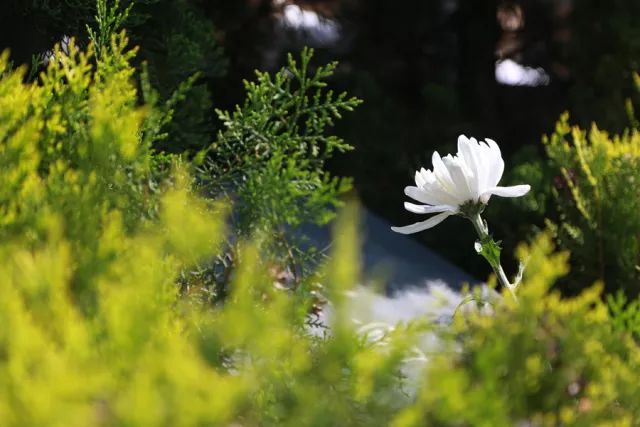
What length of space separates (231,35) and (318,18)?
3.00 feet

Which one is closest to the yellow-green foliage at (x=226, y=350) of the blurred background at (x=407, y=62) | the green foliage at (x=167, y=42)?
the blurred background at (x=407, y=62)

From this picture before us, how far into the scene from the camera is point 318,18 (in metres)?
7.20

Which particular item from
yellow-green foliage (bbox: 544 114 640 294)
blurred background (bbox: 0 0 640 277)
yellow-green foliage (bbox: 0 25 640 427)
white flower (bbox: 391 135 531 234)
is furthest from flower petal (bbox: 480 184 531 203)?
yellow-green foliage (bbox: 544 114 640 294)

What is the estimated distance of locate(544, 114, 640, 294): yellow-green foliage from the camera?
437cm

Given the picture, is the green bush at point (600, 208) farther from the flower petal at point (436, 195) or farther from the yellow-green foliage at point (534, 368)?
the yellow-green foliage at point (534, 368)

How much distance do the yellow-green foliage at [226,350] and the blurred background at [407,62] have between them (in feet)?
4.42

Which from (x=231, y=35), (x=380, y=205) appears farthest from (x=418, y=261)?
(x=231, y=35)

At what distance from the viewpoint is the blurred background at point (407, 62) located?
440cm

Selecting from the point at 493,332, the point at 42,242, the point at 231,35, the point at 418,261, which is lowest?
the point at 493,332

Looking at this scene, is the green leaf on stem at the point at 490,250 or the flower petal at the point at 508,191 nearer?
the green leaf on stem at the point at 490,250

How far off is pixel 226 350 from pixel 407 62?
7349 mm

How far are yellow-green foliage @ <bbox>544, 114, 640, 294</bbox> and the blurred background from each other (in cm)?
73

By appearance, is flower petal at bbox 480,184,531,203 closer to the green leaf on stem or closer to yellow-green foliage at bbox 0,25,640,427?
the green leaf on stem

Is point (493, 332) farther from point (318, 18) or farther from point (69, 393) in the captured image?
point (318, 18)
